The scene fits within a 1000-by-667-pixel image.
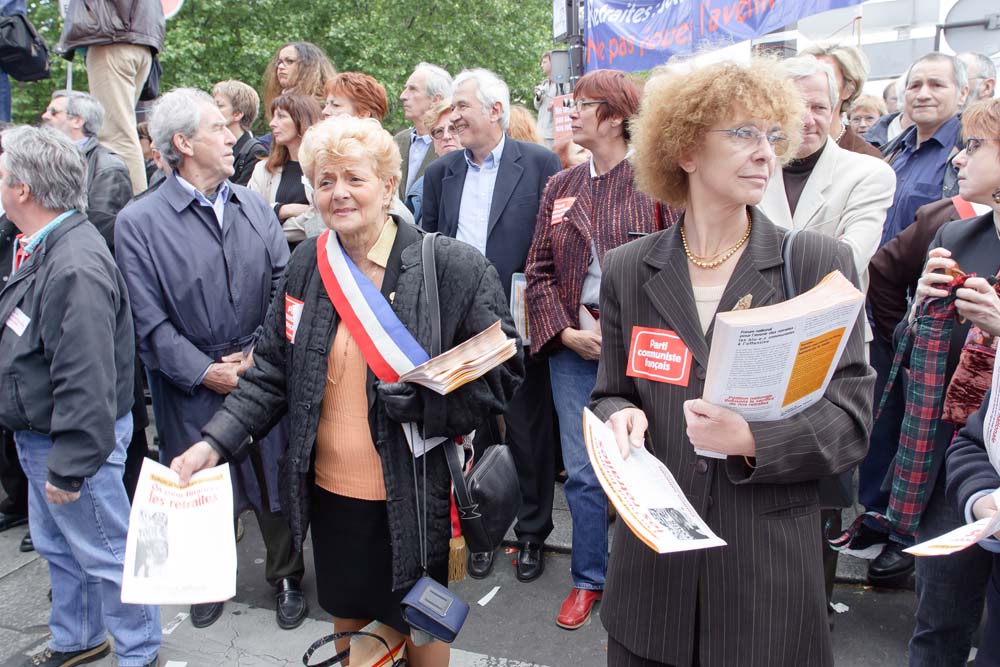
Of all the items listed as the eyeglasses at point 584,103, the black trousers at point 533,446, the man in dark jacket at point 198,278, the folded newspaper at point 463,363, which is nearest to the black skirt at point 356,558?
the folded newspaper at point 463,363

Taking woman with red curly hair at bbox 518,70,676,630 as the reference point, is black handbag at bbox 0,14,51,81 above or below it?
above

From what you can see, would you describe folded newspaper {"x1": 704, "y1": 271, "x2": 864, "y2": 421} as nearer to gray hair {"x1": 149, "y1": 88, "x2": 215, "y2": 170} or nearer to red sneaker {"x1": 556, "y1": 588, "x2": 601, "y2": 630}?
red sneaker {"x1": 556, "y1": 588, "x2": 601, "y2": 630}

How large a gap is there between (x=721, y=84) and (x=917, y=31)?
42.1 ft

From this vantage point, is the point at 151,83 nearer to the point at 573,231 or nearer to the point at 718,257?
the point at 573,231

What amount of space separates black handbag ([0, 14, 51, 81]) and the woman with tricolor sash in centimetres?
476

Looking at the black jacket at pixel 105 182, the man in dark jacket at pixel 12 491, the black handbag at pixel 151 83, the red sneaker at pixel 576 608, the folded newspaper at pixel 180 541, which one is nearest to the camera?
the folded newspaper at pixel 180 541

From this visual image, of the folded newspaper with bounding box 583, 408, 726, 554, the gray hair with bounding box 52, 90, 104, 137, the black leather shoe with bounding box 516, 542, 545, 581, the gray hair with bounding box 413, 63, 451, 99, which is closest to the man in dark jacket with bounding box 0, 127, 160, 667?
the black leather shoe with bounding box 516, 542, 545, 581

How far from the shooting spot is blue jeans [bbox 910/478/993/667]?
8.29 ft

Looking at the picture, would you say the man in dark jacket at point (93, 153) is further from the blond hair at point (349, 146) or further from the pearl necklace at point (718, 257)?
the pearl necklace at point (718, 257)

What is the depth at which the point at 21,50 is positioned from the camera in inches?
241

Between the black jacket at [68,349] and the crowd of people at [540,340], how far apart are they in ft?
0.04

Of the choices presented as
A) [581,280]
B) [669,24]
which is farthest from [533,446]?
[669,24]

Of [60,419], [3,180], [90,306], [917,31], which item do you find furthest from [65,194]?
[917,31]

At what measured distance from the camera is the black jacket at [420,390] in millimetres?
2541
